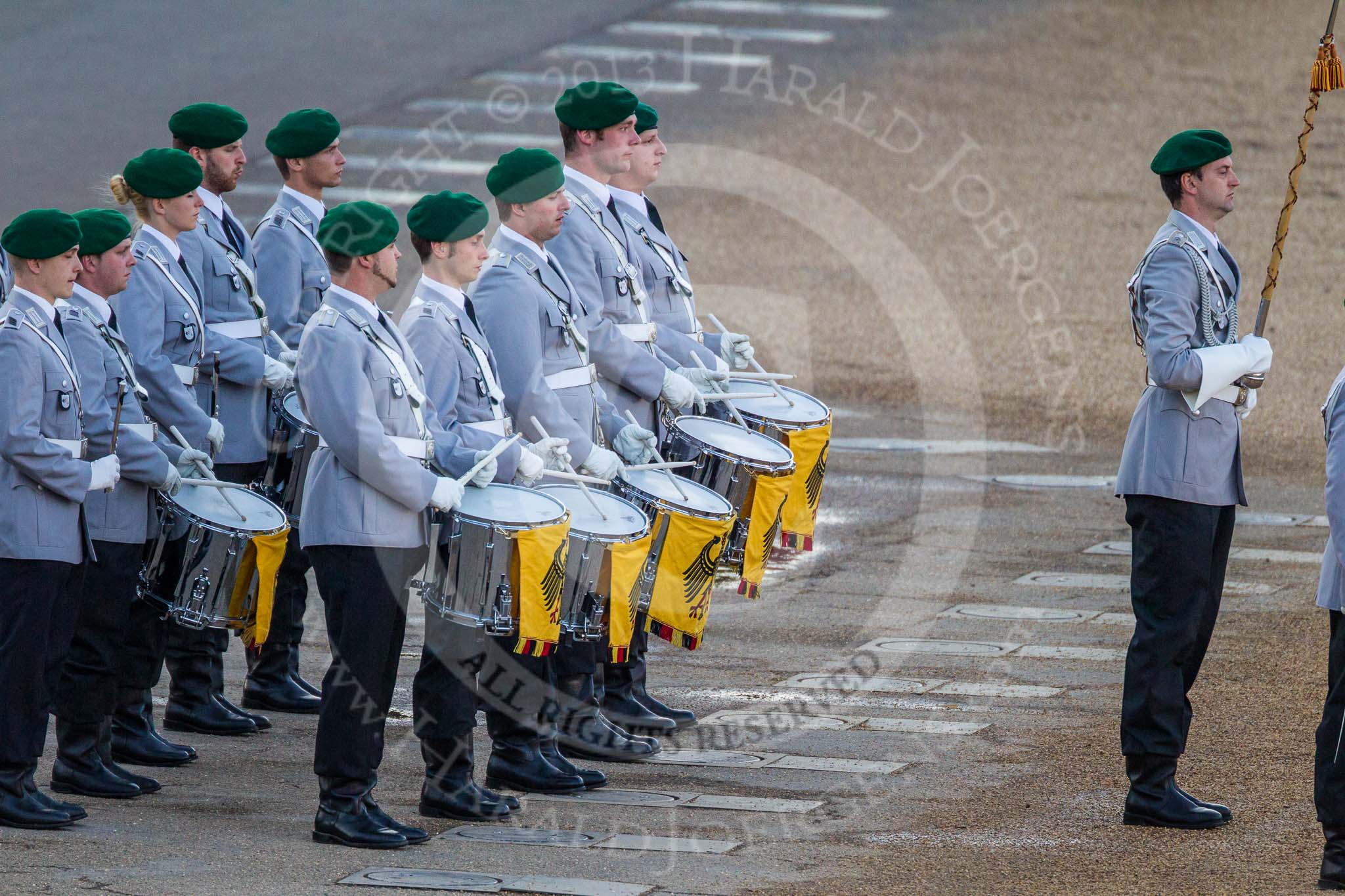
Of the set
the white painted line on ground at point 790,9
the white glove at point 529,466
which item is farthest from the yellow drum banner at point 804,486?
the white painted line on ground at point 790,9

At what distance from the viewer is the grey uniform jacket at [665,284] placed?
299 inches

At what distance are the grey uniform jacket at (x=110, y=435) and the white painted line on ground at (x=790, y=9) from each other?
16.5m

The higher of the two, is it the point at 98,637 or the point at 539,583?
the point at 539,583

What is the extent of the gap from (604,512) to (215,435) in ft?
4.83

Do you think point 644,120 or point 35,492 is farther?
point 644,120

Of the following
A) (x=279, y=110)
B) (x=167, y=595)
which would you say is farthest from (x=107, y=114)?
(x=167, y=595)

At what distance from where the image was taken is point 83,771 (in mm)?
6188

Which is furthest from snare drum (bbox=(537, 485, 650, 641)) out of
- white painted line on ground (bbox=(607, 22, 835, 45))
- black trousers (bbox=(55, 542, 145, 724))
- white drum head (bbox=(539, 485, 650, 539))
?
Answer: white painted line on ground (bbox=(607, 22, 835, 45))

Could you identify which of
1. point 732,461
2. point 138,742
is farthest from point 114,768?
point 732,461

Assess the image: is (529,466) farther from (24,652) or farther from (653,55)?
(653,55)

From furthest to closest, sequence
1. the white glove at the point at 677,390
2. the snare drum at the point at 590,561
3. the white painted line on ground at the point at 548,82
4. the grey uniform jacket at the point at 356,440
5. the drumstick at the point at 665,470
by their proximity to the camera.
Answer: the white painted line on ground at the point at 548,82 → the white glove at the point at 677,390 → the drumstick at the point at 665,470 → the snare drum at the point at 590,561 → the grey uniform jacket at the point at 356,440

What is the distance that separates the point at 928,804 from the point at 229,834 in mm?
2199

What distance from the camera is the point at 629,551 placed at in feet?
19.9

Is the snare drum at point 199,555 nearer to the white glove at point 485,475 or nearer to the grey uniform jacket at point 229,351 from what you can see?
the white glove at point 485,475
